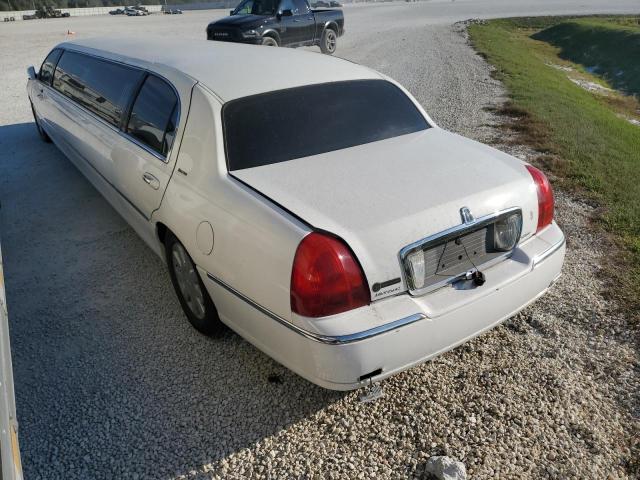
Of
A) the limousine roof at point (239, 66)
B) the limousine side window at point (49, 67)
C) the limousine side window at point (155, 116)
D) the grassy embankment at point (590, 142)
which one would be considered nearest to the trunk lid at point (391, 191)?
the limousine roof at point (239, 66)

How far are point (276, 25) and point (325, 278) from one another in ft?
Answer: 40.7

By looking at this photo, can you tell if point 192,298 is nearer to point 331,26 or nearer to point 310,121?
point 310,121

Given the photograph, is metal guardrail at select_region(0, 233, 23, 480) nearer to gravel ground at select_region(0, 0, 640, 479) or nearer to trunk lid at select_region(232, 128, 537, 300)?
gravel ground at select_region(0, 0, 640, 479)

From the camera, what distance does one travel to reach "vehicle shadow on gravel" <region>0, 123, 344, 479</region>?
96.9 inches

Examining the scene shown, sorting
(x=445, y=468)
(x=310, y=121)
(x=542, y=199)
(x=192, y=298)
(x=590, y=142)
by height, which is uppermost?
(x=310, y=121)

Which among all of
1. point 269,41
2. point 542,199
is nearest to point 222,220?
point 542,199

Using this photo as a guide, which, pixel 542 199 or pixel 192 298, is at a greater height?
pixel 542 199

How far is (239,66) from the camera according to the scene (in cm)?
336

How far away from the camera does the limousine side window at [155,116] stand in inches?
125

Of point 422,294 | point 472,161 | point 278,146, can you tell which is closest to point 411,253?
point 422,294

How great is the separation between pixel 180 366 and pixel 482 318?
1710mm

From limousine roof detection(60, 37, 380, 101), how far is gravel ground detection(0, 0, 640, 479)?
1.52 meters

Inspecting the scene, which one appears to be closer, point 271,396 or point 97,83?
point 271,396

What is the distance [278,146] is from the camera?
9.53ft
